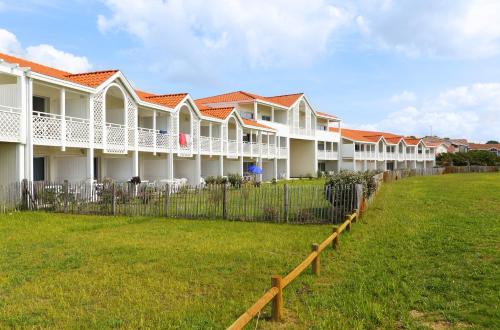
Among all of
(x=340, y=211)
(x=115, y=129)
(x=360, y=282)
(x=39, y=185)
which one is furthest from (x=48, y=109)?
(x=360, y=282)

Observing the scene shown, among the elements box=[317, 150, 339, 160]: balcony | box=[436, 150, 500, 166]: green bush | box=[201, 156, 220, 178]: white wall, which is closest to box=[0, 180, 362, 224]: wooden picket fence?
box=[201, 156, 220, 178]: white wall

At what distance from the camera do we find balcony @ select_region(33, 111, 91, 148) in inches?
688

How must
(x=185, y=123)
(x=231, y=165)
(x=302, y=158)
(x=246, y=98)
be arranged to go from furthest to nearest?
(x=302, y=158)
(x=246, y=98)
(x=231, y=165)
(x=185, y=123)

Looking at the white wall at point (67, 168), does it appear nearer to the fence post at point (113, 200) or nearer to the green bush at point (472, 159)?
the fence post at point (113, 200)

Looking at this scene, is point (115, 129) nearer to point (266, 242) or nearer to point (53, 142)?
point (53, 142)

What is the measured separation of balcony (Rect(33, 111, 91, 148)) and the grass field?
17.6ft

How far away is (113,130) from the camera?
71.9 feet

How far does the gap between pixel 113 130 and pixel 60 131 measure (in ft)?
12.1

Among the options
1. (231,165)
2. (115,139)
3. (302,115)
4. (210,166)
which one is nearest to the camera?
(115,139)

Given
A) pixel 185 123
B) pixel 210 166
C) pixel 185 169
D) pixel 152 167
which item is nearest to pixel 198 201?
pixel 152 167

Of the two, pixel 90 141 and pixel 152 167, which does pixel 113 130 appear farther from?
pixel 152 167

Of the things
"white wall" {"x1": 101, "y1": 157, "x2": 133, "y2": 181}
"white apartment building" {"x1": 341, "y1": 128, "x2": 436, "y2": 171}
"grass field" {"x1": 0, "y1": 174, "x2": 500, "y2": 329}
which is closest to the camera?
"grass field" {"x1": 0, "y1": 174, "x2": 500, "y2": 329}

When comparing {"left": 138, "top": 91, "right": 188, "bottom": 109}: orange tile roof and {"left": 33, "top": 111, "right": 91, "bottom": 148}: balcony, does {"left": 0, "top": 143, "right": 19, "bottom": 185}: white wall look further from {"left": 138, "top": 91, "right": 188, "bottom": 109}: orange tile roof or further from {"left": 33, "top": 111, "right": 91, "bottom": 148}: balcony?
{"left": 138, "top": 91, "right": 188, "bottom": 109}: orange tile roof

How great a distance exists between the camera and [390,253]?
9336 mm
